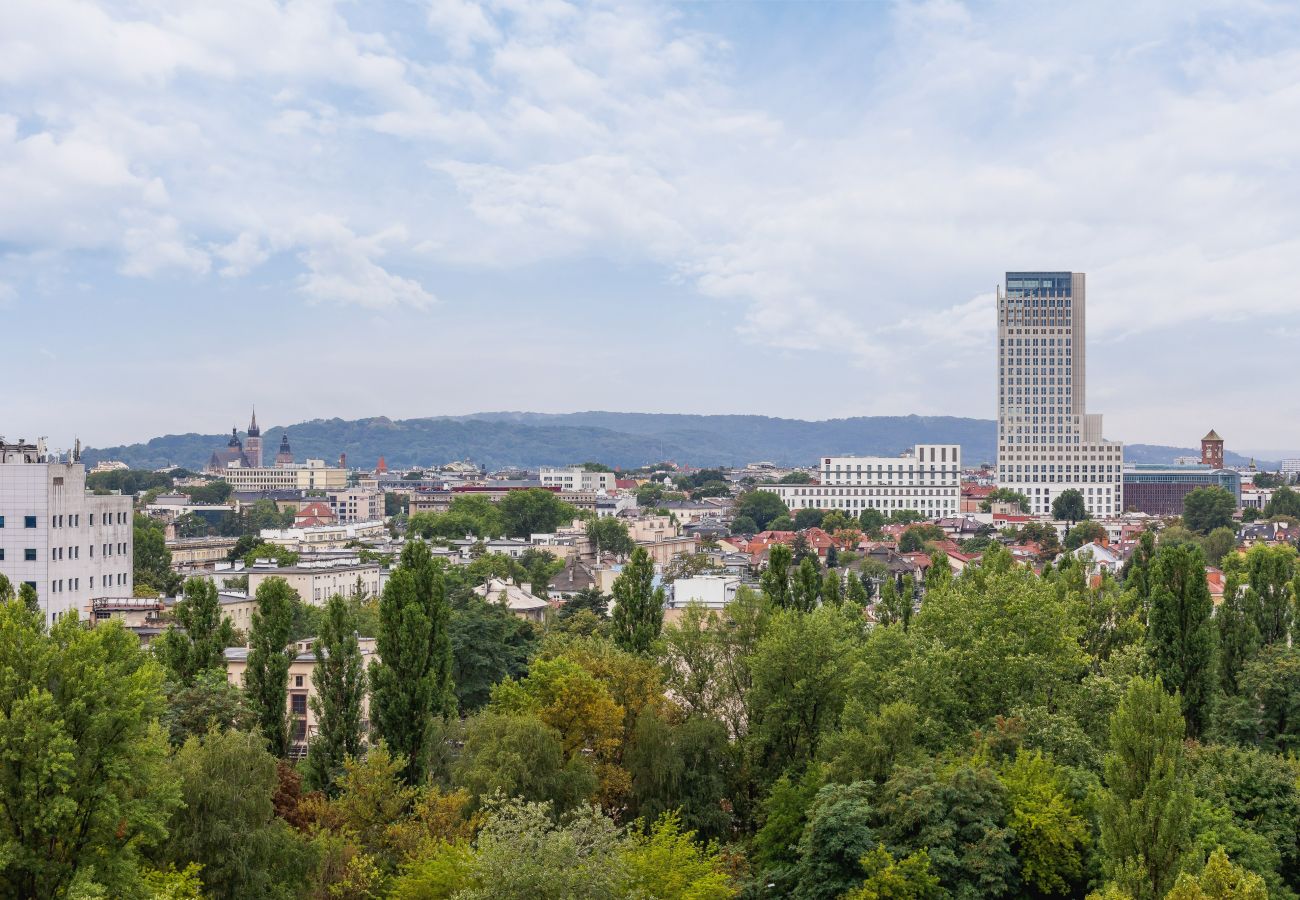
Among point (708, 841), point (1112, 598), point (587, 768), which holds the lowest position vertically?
point (708, 841)

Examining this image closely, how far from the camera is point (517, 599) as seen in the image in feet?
278

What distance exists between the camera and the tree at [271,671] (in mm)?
38000

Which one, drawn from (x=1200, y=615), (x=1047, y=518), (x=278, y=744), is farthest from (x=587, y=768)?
(x=1047, y=518)

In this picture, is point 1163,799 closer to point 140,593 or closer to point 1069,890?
point 1069,890

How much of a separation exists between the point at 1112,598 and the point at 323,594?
191 ft

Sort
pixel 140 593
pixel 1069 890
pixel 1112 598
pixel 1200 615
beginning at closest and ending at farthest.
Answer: pixel 1069 890 → pixel 1200 615 → pixel 1112 598 → pixel 140 593

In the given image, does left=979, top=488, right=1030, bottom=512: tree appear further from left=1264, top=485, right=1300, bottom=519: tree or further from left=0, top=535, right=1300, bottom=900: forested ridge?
left=0, top=535, right=1300, bottom=900: forested ridge

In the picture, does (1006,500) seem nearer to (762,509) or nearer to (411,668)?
(762,509)

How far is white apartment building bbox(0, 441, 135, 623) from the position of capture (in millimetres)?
65625

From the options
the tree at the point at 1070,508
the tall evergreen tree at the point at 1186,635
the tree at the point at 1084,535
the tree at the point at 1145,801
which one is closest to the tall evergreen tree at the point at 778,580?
the tall evergreen tree at the point at 1186,635

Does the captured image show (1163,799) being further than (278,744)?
No

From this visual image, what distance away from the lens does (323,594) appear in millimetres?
91125

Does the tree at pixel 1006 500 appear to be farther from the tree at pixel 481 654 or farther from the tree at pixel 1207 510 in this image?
the tree at pixel 481 654

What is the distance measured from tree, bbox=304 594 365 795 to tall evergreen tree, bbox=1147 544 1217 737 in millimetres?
24271
